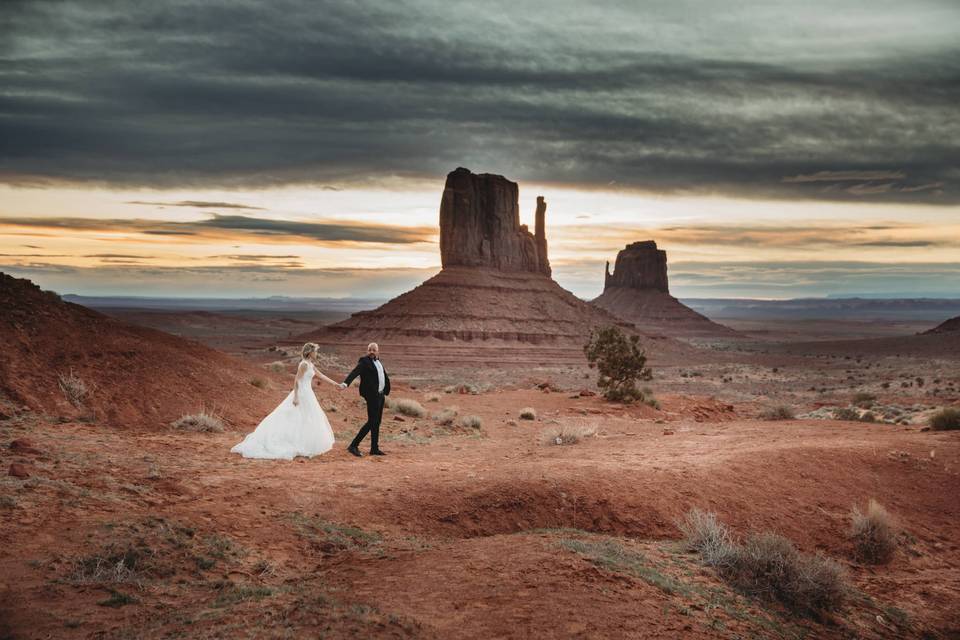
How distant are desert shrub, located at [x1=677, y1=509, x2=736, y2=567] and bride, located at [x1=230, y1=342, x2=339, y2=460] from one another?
6780mm

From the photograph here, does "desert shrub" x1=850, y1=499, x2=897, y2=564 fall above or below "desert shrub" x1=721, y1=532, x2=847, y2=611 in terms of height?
below

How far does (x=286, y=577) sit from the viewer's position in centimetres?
730

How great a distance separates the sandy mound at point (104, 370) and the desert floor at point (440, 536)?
1.34m

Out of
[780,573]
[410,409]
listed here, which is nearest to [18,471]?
[780,573]

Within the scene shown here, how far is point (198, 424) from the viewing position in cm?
1492

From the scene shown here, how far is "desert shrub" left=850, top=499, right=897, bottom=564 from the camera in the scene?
33.3 ft

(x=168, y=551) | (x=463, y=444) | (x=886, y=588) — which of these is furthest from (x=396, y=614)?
(x=463, y=444)

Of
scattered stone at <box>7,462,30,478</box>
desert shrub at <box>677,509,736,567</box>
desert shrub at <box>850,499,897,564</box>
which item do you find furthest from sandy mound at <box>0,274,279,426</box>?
desert shrub at <box>850,499,897,564</box>

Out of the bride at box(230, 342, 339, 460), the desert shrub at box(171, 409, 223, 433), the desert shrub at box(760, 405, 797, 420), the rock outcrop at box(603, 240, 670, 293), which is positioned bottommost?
the desert shrub at box(760, 405, 797, 420)

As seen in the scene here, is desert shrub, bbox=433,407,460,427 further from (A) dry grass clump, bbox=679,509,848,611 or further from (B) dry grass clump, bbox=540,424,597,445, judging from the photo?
(A) dry grass clump, bbox=679,509,848,611

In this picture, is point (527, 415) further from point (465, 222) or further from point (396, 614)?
point (465, 222)

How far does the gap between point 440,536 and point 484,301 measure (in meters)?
90.5

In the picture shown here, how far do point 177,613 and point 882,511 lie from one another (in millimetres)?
9922

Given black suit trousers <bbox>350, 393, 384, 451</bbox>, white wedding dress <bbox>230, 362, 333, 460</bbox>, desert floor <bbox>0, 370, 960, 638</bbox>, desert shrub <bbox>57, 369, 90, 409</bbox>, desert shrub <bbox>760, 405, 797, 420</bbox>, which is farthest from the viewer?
desert shrub <bbox>760, 405, 797, 420</bbox>
